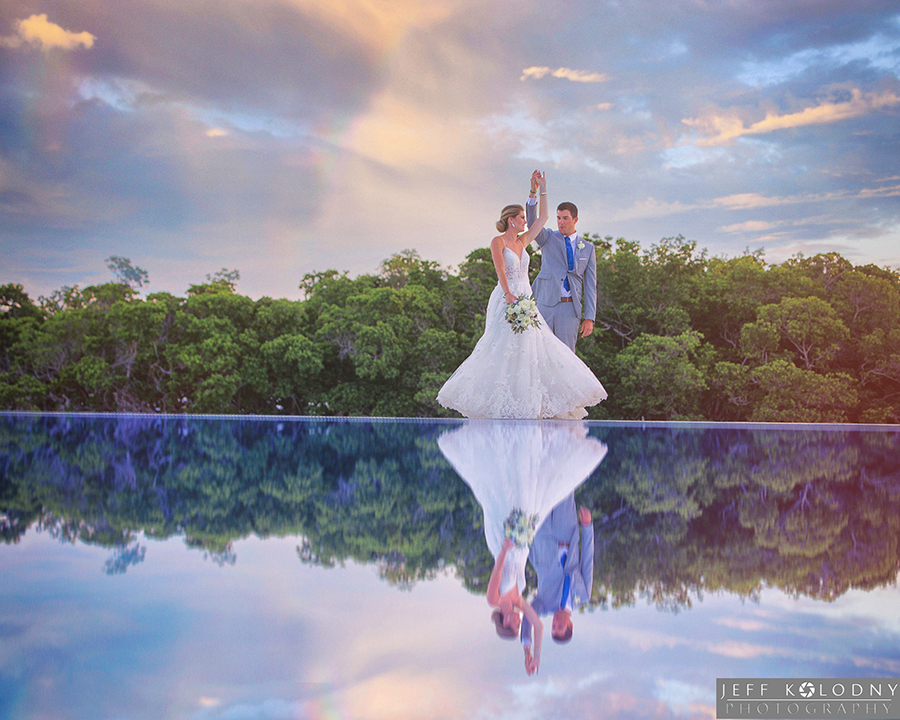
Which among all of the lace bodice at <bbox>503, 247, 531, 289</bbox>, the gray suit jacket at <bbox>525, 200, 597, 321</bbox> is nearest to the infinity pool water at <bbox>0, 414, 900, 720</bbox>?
the lace bodice at <bbox>503, 247, 531, 289</bbox>

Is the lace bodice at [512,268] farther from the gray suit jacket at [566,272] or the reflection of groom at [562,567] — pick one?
the reflection of groom at [562,567]

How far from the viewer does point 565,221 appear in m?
5.39

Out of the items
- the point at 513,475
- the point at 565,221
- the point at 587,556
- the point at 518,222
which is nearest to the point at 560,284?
the point at 565,221

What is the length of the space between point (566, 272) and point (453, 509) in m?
4.28

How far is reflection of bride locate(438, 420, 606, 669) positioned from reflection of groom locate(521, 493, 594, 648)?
23 mm

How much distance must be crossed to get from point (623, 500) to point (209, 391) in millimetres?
10981

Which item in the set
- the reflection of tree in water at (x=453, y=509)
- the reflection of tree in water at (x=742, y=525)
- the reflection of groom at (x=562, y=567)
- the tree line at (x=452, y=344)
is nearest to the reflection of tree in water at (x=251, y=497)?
the reflection of tree in water at (x=453, y=509)

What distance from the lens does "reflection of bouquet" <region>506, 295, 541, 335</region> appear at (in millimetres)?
5027

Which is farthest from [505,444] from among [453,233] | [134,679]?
[453,233]

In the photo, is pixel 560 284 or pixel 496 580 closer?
pixel 496 580

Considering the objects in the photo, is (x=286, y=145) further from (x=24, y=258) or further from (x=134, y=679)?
(x=134, y=679)

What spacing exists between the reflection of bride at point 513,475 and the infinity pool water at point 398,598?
3cm

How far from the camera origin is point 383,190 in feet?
48.4

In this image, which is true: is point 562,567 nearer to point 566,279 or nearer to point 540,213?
point 540,213
